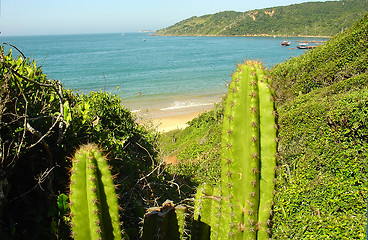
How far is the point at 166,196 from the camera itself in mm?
6258

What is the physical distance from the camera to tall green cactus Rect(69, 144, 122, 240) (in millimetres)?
2473

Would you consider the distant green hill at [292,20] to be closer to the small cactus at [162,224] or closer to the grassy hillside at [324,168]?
the grassy hillside at [324,168]

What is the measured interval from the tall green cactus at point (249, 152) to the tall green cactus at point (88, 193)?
1.12m

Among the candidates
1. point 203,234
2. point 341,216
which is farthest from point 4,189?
point 341,216

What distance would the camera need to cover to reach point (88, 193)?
8.17ft

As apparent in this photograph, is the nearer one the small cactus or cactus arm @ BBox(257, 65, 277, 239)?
cactus arm @ BBox(257, 65, 277, 239)

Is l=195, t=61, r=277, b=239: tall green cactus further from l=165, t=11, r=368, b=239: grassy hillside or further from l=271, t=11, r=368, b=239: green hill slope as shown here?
l=271, t=11, r=368, b=239: green hill slope

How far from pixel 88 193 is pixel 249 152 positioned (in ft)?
4.76

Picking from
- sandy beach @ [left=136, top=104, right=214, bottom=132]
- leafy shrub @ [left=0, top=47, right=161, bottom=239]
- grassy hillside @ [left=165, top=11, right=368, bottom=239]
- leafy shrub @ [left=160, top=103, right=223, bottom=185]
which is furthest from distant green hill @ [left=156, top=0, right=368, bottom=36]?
leafy shrub @ [left=0, top=47, right=161, bottom=239]

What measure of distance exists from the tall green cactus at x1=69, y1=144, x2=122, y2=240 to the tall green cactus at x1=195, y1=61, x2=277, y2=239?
44.0 inches

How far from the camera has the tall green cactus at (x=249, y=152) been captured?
2.41m

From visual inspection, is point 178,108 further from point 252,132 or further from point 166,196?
point 252,132

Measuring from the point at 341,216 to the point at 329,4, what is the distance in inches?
5879

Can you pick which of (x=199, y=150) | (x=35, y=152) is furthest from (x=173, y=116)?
(x=35, y=152)
